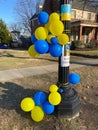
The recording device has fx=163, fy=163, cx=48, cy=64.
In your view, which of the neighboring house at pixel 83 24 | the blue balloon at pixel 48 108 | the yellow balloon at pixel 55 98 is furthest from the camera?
the neighboring house at pixel 83 24

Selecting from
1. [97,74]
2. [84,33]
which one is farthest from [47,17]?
[84,33]

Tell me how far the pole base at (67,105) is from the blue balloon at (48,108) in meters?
0.13

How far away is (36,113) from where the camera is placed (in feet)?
10.5

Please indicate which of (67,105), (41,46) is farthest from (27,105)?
(41,46)

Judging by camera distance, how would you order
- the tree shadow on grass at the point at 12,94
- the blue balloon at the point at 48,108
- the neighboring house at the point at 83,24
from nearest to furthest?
1. the blue balloon at the point at 48,108
2. the tree shadow on grass at the point at 12,94
3. the neighboring house at the point at 83,24

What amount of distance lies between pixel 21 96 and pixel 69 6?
2639 mm

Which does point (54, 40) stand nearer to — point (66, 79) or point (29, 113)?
point (66, 79)

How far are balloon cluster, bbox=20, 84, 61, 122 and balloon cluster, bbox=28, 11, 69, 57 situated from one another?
807 millimetres

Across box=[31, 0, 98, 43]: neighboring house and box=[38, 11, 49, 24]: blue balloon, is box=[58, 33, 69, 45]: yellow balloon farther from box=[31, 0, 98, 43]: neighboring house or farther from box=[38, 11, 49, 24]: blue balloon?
box=[31, 0, 98, 43]: neighboring house

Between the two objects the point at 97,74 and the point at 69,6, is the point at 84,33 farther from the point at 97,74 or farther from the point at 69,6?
the point at 69,6

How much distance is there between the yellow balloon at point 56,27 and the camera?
2922 mm

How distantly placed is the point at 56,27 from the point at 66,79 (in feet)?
3.71

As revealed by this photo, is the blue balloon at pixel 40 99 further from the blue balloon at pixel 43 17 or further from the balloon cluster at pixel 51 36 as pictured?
the blue balloon at pixel 43 17

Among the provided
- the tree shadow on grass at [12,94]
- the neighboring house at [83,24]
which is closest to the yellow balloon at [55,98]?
the tree shadow on grass at [12,94]
